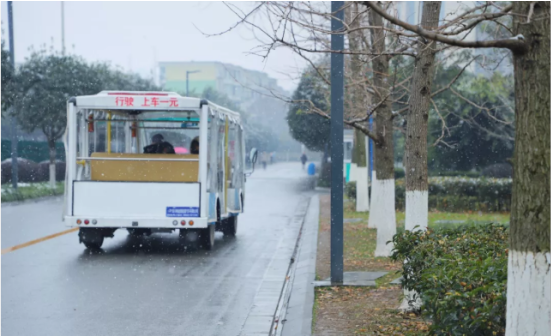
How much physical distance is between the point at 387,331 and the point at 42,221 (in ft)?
47.4

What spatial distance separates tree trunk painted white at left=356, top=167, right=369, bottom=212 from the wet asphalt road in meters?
5.86

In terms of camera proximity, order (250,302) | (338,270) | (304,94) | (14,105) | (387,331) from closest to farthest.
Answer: (387,331) < (250,302) < (338,270) < (14,105) < (304,94)

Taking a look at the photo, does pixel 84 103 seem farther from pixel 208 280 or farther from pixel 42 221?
pixel 42 221

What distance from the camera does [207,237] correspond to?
47.5 feet

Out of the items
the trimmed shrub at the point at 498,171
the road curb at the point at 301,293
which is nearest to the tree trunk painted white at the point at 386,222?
the road curb at the point at 301,293

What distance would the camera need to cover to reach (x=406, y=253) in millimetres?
7633

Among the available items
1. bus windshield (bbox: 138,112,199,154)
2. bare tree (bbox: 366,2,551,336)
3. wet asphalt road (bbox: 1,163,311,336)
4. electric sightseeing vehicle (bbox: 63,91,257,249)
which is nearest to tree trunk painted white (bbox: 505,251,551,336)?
bare tree (bbox: 366,2,551,336)

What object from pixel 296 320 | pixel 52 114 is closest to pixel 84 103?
pixel 296 320

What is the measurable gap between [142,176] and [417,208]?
6.59 m

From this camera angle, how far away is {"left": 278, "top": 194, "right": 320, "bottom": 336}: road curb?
781 cm

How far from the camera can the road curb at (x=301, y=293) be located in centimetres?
781

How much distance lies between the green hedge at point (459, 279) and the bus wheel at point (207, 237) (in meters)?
7.04

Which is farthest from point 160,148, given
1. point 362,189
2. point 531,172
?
point 531,172

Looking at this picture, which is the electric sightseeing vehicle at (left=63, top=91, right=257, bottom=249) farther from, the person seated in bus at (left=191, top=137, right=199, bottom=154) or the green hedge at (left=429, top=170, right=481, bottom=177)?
the green hedge at (left=429, top=170, right=481, bottom=177)
